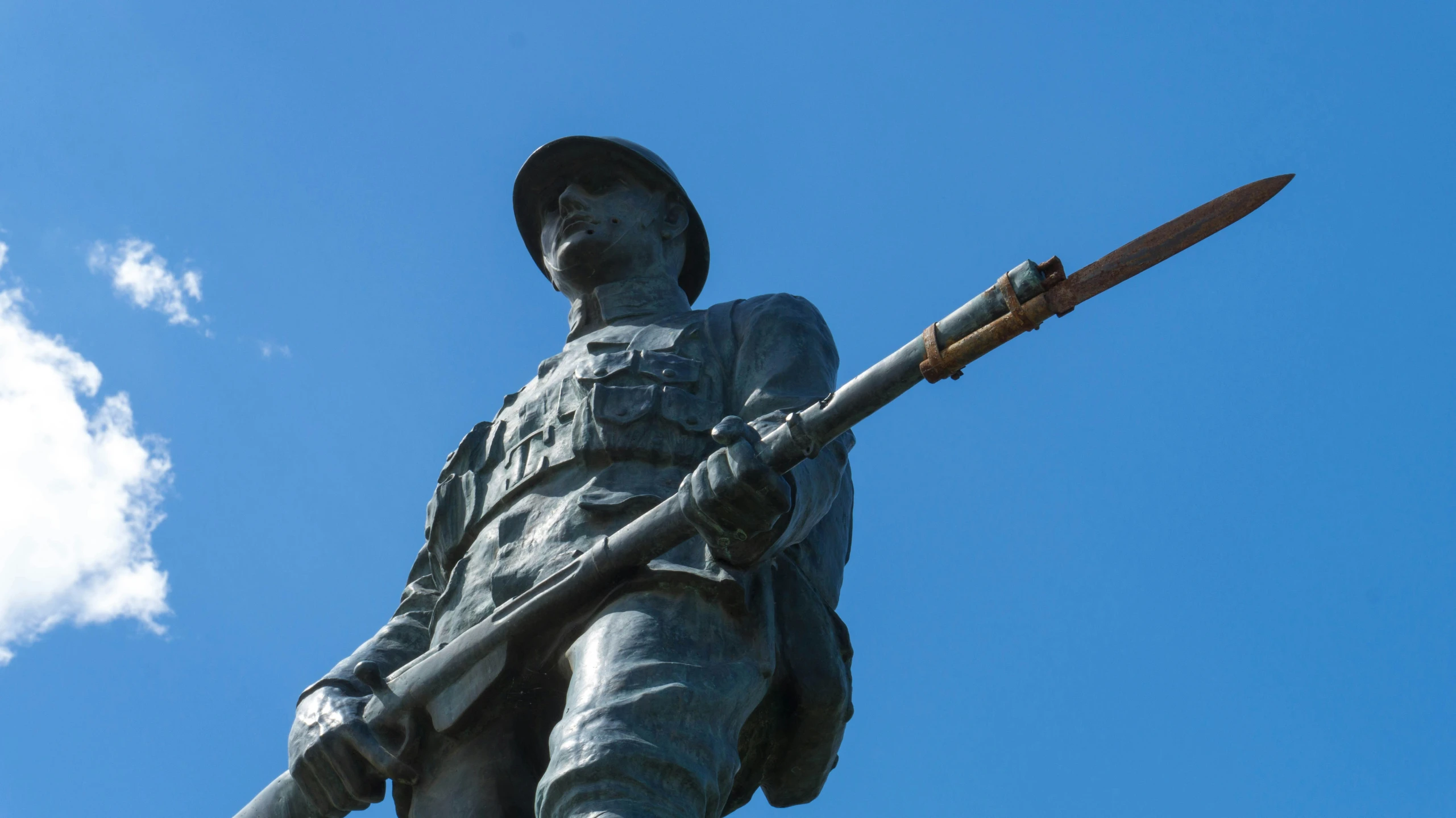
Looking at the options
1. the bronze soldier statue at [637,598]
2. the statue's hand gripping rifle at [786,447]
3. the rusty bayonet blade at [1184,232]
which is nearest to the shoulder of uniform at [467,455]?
the bronze soldier statue at [637,598]

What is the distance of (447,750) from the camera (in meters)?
7.87

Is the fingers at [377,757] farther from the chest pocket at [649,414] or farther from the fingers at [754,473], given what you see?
the fingers at [754,473]

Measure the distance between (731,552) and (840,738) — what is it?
1145 millimetres

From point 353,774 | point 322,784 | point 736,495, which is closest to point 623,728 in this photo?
point 736,495

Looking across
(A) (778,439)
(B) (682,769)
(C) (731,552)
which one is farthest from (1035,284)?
(B) (682,769)

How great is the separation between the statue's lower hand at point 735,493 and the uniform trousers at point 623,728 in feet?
1.31

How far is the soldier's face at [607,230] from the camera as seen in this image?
9.88 metres

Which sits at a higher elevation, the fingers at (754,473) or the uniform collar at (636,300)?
the uniform collar at (636,300)

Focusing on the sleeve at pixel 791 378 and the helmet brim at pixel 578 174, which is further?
the helmet brim at pixel 578 174

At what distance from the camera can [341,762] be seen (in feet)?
25.6

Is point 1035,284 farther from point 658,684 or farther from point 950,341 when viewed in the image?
point 658,684

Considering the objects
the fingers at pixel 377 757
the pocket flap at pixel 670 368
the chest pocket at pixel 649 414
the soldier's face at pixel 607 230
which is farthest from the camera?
the soldier's face at pixel 607 230

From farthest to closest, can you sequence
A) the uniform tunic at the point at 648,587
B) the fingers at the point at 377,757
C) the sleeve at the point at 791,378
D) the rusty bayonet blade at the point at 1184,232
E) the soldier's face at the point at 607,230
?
1. the soldier's face at the point at 607,230
2. the fingers at the point at 377,757
3. the sleeve at the point at 791,378
4. the uniform tunic at the point at 648,587
5. the rusty bayonet blade at the point at 1184,232

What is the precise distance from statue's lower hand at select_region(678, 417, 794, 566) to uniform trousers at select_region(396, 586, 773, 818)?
40 cm
